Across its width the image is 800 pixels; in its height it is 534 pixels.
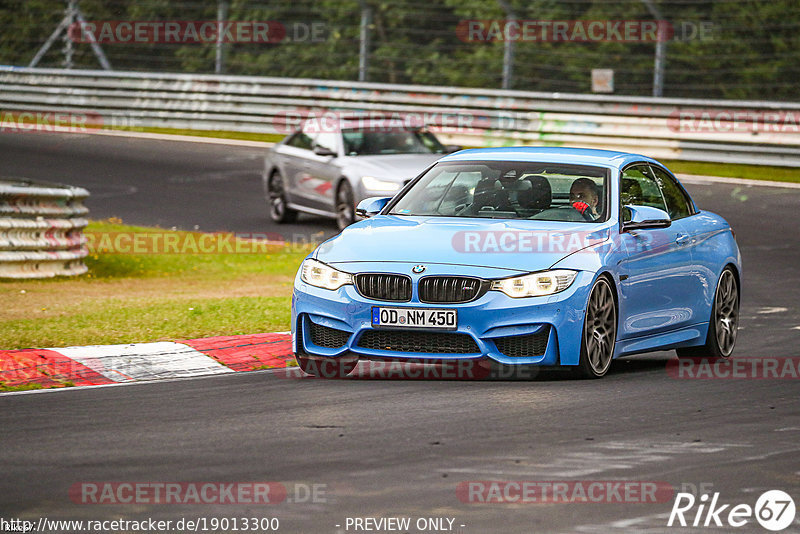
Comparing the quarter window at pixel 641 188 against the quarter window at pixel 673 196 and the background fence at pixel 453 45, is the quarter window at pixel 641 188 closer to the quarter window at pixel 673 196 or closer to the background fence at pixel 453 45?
the quarter window at pixel 673 196

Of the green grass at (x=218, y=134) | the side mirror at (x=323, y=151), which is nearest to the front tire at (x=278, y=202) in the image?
the side mirror at (x=323, y=151)

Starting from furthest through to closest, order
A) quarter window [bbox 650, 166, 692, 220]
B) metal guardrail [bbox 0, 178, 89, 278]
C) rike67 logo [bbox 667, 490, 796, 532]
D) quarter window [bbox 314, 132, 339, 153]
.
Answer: quarter window [bbox 314, 132, 339, 153] < metal guardrail [bbox 0, 178, 89, 278] < quarter window [bbox 650, 166, 692, 220] < rike67 logo [bbox 667, 490, 796, 532]

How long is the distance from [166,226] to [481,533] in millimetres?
15882

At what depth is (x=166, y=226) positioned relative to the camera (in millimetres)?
21156

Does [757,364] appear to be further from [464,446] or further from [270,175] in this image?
[270,175]

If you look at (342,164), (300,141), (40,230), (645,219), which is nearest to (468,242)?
(645,219)

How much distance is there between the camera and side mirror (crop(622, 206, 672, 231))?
33.0 feet

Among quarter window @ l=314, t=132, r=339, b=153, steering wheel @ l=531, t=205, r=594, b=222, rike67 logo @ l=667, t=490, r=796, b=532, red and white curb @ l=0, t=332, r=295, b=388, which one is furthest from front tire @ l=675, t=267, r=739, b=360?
quarter window @ l=314, t=132, r=339, b=153

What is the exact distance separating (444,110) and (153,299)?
53.0 ft

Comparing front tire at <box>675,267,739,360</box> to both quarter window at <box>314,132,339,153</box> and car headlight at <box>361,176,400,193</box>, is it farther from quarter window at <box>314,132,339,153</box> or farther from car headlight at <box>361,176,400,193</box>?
quarter window at <box>314,132,339,153</box>

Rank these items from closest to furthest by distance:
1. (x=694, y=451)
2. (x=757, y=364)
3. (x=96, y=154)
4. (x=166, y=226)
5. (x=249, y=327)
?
(x=694, y=451) < (x=757, y=364) < (x=249, y=327) < (x=166, y=226) < (x=96, y=154)

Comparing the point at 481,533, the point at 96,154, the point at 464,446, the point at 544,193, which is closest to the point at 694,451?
the point at 464,446

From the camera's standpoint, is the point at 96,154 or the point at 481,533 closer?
the point at 481,533

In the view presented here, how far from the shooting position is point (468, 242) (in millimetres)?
9508
